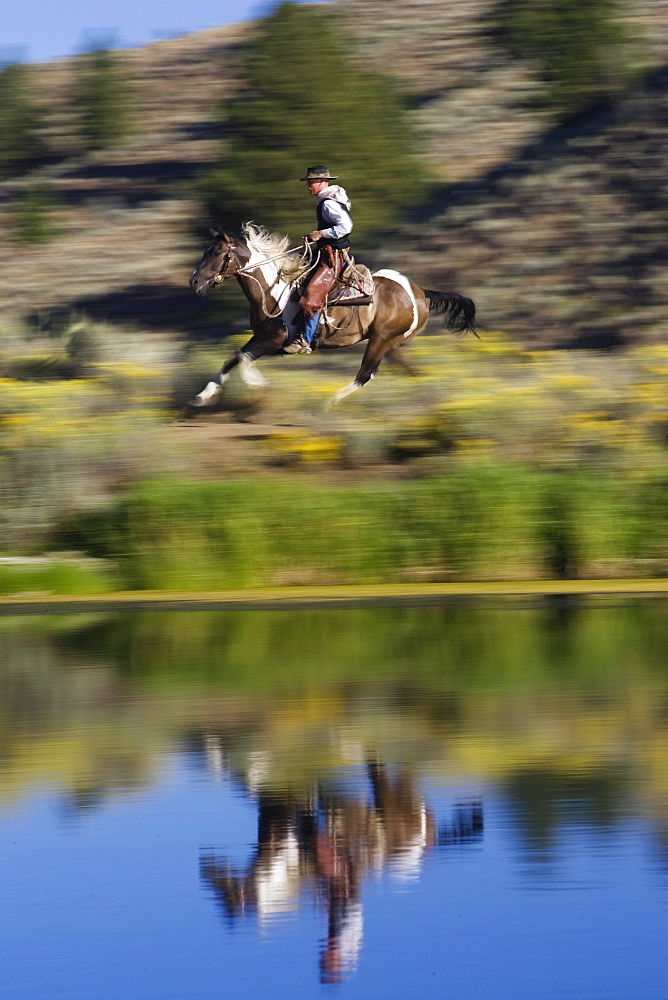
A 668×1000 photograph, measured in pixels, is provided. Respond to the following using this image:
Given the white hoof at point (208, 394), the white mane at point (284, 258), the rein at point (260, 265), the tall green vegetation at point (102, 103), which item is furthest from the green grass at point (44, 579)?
the tall green vegetation at point (102, 103)

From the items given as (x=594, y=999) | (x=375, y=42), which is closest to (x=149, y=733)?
(x=594, y=999)

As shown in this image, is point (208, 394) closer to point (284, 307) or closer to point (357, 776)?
point (284, 307)

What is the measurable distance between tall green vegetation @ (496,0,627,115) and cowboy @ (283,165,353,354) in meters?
20.4

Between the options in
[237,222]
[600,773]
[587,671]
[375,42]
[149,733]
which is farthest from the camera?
[375,42]

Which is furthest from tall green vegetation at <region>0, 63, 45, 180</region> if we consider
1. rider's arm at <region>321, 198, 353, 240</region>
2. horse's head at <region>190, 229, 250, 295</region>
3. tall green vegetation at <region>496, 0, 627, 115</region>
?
rider's arm at <region>321, 198, 353, 240</region>

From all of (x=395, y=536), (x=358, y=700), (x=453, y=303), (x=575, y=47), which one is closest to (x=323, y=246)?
A: (x=453, y=303)

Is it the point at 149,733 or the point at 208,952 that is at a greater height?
the point at 208,952

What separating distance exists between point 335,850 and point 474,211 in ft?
112

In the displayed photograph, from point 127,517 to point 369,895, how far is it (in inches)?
507

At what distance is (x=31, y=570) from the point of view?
706 inches

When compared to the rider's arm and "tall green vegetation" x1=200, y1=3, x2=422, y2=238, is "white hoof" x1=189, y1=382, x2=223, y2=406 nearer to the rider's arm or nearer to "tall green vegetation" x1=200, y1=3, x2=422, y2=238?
the rider's arm

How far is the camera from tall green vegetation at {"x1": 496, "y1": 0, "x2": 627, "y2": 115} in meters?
41.2

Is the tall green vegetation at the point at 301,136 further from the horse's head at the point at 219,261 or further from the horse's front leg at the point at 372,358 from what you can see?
the horse's head at the point at 219,261

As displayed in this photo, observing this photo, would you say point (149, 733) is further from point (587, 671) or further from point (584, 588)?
point (584, 588)
